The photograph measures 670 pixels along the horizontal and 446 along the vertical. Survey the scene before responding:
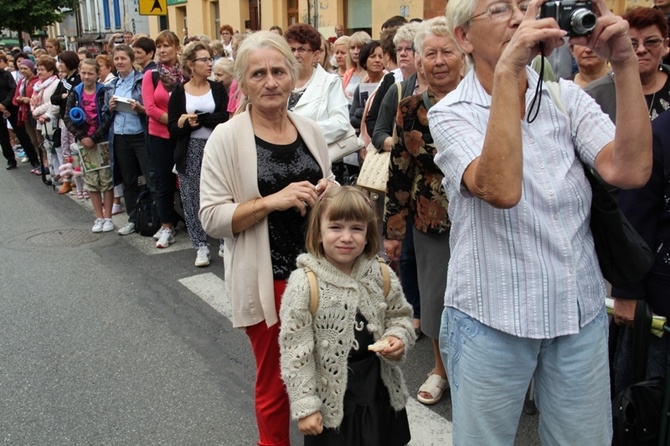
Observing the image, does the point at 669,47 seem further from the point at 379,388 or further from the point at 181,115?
the point at 181,115

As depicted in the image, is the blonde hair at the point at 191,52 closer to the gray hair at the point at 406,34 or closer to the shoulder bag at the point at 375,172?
the gray hair at the point at 406,34

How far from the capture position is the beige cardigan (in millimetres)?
2477

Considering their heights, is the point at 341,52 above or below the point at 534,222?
above

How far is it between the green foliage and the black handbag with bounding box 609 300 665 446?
105 ft

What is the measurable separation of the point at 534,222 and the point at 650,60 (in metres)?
2.21

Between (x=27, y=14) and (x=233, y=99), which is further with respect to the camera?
(x=27, y=14)

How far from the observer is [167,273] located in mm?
5660

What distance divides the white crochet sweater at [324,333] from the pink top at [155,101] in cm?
423

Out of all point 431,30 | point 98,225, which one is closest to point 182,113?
point 98,225

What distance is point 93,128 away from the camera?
23.0 feet

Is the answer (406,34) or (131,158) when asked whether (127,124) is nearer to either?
(131,158)

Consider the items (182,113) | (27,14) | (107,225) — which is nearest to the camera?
(182,113)

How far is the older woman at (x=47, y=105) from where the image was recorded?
8773 millimetres

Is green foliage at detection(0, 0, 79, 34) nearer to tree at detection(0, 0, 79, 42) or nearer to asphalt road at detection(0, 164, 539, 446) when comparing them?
tree at detection(0, 0, 79, 42)
